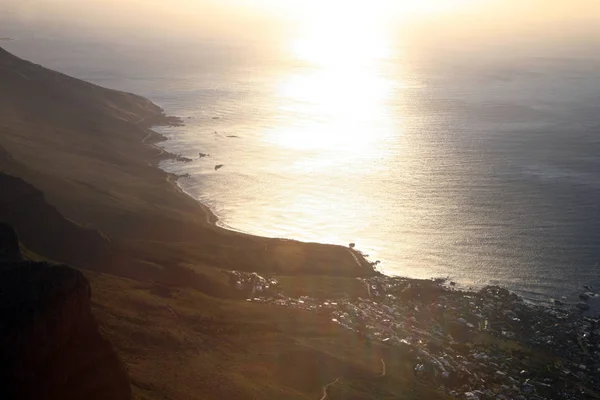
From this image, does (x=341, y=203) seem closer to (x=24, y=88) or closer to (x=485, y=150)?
(x=485, y=150)

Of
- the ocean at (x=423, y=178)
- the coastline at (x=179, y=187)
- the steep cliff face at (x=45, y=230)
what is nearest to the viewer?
the steep cliff face at (x=45, y=230)

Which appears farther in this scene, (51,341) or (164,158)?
(164,158)

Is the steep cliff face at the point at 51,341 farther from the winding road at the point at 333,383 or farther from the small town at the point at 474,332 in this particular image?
the small town at the point at 474,332

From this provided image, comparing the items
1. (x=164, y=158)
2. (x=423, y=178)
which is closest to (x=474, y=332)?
(x=423, y=178)

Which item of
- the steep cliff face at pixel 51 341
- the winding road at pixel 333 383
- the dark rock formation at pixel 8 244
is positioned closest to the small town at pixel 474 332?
the winding road at pixel 333 383

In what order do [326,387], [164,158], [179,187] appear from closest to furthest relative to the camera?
[326,387] < [179,187] < [164,158]

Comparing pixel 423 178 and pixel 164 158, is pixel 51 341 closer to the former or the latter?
pixel 423 178

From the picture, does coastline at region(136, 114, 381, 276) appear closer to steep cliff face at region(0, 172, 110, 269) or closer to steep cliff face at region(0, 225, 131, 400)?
steep cliff face at region(0, 172, 110, 269)
